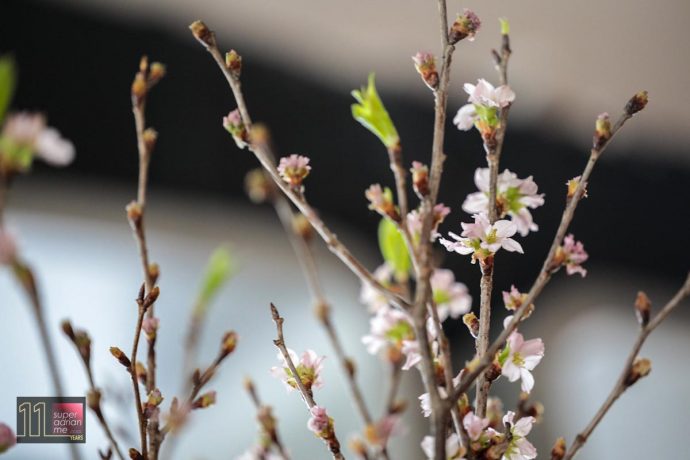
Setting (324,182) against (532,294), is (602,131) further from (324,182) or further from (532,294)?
(324,182)

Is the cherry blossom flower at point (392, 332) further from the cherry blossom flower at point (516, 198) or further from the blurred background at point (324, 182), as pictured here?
the blurred background at point (324, 182)

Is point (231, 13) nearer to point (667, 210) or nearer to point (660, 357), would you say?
A: point (667, 210)

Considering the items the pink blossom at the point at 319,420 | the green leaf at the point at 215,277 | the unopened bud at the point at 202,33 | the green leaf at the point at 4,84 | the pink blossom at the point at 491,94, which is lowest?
the pink blossom at the point at 319,420

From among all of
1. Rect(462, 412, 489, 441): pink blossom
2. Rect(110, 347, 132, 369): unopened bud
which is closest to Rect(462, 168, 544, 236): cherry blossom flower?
Rect(462, 412, 489, 441): pink blossom

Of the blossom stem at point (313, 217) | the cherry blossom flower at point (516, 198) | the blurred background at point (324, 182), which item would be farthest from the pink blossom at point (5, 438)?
the blurred background at point (324, 182)

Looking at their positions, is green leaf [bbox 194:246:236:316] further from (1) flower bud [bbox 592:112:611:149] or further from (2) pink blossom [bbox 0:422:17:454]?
(1) flower bud [bbox 592:112:611:149]
